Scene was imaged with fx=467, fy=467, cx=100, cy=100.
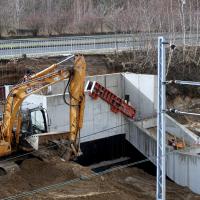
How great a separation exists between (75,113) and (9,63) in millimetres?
13110

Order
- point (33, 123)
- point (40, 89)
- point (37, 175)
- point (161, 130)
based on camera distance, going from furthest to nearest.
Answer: point (33, 123) → point (37, 175) → point (40, 89) → point (161, 130)

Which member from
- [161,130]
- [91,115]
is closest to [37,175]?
[91,115]

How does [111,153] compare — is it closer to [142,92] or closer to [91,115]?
[91,115]

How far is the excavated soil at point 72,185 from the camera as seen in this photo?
16.7m

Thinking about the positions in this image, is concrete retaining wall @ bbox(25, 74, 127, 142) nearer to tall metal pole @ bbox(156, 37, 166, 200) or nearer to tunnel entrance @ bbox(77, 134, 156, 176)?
tunnel entrance @ bbox(77, 134, 156, 176)

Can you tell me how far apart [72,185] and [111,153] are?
325 inches

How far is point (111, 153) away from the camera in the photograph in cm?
2592

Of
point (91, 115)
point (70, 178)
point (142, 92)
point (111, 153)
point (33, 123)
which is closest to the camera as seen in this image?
point (70, 178)

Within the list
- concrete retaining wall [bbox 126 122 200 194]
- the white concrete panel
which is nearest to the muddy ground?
concrete retaining wall [bbox 126 122 200 194]

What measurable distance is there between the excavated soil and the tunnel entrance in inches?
142

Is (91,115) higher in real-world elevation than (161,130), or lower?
lower

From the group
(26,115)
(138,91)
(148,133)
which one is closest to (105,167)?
(148,133)

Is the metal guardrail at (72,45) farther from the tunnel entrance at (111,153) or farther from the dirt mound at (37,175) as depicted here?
the dirt mound at (37,175)

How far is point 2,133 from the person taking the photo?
60.7ft
